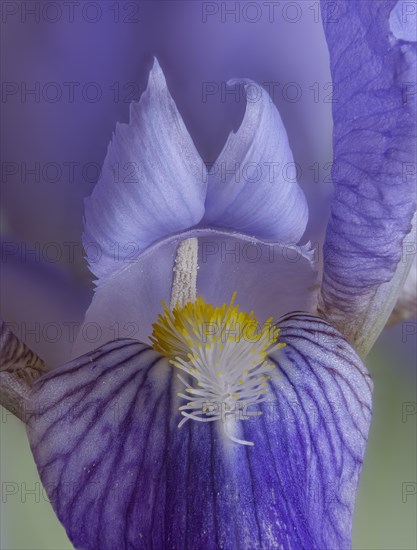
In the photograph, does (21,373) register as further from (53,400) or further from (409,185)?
(409,185)

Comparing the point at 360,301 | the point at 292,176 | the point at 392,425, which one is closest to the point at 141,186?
the point at 292,176

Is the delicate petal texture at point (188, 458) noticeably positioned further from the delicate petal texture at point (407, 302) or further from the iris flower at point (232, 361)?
the delicate petal texture at point (407, 302)

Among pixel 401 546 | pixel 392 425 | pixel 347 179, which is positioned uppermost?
pixel 347 179

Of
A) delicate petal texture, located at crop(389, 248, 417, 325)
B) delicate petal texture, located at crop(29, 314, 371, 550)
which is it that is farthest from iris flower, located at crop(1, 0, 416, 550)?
delicate petal texture, located at crop(389, 248, 417, 325)

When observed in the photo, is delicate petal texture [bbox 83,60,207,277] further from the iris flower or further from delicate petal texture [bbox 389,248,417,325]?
delicate petal texture [bbox 389,248,417,325]

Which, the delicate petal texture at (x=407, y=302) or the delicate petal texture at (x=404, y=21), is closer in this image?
the delicate petal texture at (x=404, y=21)

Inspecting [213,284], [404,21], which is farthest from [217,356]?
[404,21]

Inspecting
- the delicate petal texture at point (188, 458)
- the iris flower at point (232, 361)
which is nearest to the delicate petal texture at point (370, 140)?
the iris flower at point (232, 361)

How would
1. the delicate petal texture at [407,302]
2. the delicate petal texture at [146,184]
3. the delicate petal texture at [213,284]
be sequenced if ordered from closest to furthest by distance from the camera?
the delicate petal texture at [146,184]
the delicate petal texture at [213,284]
the delicate petal texture at [407,302]
